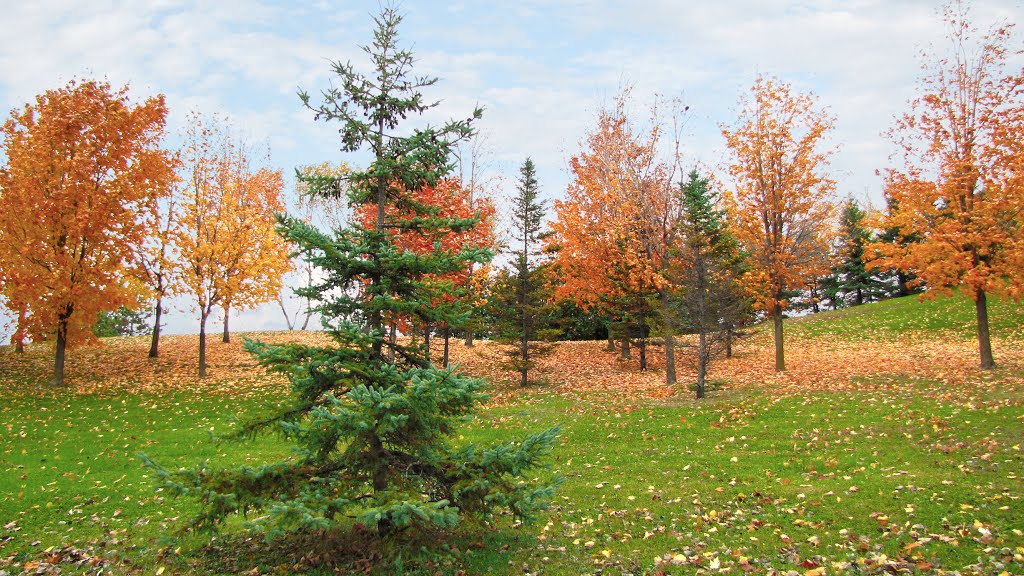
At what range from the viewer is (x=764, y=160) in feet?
65.1

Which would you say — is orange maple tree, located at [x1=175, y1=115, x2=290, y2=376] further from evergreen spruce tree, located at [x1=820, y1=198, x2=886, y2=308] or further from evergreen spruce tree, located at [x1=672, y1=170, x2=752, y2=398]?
evergreen spruce tree, located at [x1=820, y1=198, x2=886, y2=308]

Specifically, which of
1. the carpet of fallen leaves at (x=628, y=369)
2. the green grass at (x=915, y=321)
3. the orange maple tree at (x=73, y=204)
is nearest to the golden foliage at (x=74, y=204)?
the orange maple tree at (x=73, y=204)

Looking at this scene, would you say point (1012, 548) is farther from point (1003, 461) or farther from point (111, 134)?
point (111, 134)

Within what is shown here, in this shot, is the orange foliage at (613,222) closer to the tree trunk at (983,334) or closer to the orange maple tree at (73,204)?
the tree trunk at (983,334)

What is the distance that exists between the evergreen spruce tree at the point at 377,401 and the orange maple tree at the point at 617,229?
42.3 feet

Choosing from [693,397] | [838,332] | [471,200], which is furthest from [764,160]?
[838,332]

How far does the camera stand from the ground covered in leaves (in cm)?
677

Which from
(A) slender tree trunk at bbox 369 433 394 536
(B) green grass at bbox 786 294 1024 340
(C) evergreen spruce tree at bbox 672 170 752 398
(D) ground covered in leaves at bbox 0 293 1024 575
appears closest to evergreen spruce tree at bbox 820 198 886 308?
(B) green grass at bbox 786 294 1024 340

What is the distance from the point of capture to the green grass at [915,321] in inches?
1041

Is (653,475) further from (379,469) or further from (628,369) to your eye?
(628,369)

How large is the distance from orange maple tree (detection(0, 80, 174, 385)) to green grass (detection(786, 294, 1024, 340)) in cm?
3134

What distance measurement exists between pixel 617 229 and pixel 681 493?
12.8 m

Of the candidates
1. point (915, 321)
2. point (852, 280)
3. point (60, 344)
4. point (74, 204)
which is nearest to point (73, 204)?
point (74, 204)

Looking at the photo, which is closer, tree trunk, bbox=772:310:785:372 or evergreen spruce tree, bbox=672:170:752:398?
evergreen spruce tree, bbox=672:170:752:398
